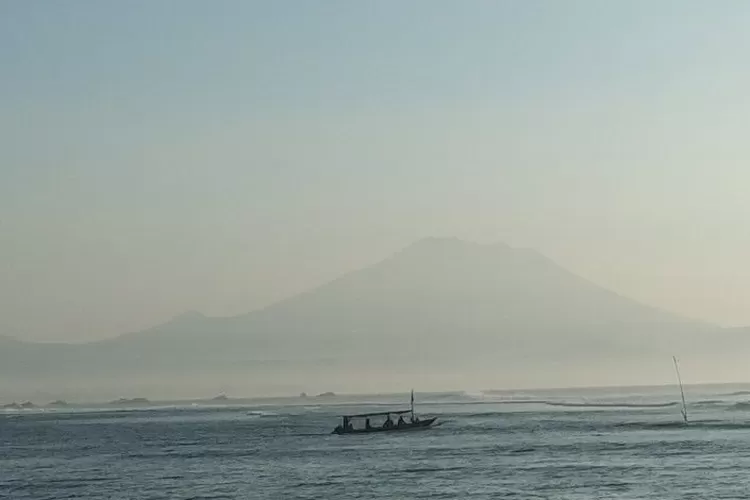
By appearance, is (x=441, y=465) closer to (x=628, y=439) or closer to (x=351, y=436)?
(x=628, y=439)

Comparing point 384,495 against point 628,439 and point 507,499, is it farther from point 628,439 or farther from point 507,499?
point 628,439

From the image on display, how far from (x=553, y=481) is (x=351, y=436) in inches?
2804

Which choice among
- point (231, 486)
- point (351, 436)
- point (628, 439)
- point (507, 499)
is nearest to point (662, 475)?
point (507, 499)

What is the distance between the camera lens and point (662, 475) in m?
85.9

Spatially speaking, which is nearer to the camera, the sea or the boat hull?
the sea

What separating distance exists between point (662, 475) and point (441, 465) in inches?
838

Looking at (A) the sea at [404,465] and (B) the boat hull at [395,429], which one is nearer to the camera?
(A) the sea at [404,465]

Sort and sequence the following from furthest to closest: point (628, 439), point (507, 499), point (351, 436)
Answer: point (351, 436), point (628, 439), point (507, 499)

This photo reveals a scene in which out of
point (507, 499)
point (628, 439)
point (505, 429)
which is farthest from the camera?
point (505, 429)

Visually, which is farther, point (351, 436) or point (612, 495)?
point (351, 436)

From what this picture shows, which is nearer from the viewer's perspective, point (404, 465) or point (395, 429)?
point (404, 465)

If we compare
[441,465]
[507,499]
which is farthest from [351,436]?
[507,499]

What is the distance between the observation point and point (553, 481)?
82812mm

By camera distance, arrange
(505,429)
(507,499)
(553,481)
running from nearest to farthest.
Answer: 1. (507,499)
2. (553,481)
3. (505,429)
